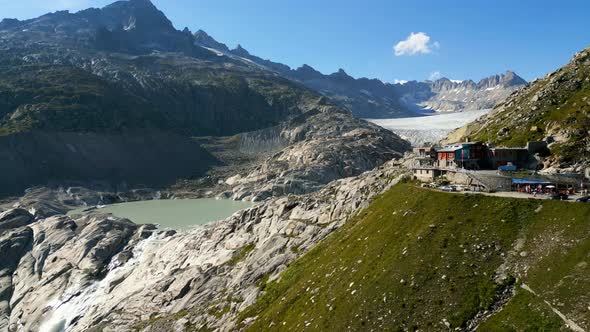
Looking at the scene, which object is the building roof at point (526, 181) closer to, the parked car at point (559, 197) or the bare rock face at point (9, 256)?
the parked car at point (559, 197)

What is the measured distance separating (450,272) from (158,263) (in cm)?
6457

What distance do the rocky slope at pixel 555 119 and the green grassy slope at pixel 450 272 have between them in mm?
18462

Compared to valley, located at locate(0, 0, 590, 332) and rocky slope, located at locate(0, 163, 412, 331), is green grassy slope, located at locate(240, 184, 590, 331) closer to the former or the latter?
valley, located at locate(0, 0, 590, 332)

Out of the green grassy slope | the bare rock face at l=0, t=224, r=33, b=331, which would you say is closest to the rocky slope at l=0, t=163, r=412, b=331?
the bare rock face at l=0, t=224, r=33, b=331

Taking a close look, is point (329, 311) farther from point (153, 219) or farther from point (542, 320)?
point (153, 219)

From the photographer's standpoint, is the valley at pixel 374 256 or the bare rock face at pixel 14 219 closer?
the valley at pixel 374 256

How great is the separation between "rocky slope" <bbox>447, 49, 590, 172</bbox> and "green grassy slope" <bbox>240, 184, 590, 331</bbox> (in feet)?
60.6

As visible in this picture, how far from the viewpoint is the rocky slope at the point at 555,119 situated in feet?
167

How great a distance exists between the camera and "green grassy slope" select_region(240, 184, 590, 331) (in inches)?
1041

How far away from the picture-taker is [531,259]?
29.1 meters

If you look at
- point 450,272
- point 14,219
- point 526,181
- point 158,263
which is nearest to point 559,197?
point 526,181

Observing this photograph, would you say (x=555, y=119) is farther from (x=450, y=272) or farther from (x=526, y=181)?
(x=450, y=272)

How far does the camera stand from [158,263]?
83688mm

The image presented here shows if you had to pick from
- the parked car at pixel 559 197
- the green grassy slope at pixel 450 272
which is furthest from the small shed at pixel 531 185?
the green grassy slope at pixel 450 272
